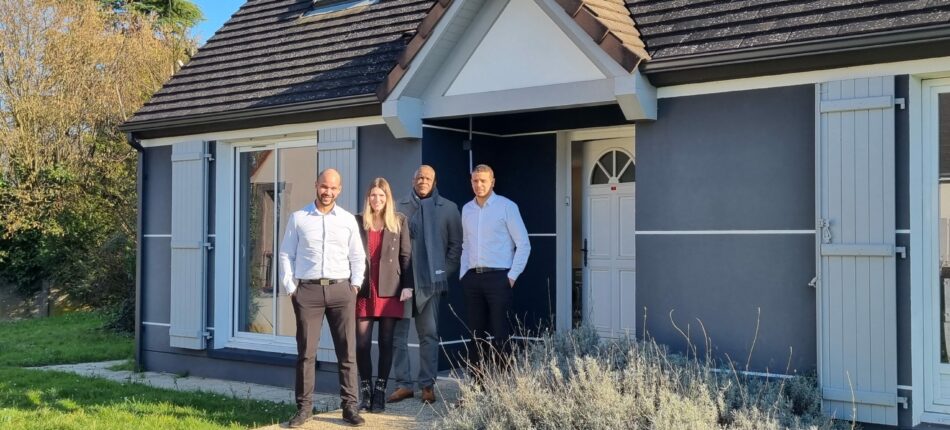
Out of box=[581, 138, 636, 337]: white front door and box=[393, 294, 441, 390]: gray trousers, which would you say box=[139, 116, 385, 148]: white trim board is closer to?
box=[581, 138, 636, 337]: white front door

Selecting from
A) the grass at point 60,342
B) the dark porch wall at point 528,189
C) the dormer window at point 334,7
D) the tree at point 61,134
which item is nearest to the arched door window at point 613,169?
the dark porch wall at point 528,189

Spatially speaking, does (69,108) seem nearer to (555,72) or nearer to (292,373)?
(292,373)

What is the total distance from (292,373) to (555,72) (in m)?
4.33

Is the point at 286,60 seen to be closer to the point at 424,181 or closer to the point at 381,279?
the point at 424,181

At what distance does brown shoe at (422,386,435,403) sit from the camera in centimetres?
778

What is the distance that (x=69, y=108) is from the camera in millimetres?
20281

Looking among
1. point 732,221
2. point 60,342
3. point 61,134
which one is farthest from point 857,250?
point 61,134

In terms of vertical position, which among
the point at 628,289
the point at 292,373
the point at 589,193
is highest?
the point at 589,193

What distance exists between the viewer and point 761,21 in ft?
24.4

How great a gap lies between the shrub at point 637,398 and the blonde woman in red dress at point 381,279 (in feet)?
2.76

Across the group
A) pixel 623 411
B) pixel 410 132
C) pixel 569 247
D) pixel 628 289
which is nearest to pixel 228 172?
pixel 410 132

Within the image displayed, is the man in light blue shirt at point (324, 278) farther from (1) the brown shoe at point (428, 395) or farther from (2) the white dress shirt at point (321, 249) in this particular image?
(1) the brown shoe at point (428, 395)

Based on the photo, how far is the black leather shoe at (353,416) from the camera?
710cm

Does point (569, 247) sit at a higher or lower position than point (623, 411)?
higher
